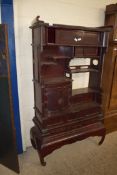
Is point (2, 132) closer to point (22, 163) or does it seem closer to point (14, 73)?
point (22, 163)

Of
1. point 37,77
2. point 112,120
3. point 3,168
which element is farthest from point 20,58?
point 112,120

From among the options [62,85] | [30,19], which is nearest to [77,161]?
[62,85]

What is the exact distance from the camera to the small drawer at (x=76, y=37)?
1.68 meters

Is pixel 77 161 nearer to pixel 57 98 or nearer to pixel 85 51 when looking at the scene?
pixel 57 98

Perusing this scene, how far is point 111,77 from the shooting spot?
2350 mm

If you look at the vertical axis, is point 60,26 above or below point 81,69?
above

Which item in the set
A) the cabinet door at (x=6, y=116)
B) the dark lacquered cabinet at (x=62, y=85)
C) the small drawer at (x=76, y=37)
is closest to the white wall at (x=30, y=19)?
the dark lacquered cabinet at (x=62, y=85)

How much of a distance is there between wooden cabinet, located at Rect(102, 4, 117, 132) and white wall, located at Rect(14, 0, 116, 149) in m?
0.20

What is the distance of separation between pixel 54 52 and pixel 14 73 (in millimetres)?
567

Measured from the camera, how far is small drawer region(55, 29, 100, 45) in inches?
66.3

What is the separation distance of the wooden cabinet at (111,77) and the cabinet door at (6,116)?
4.84 ft

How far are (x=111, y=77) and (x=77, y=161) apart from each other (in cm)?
133

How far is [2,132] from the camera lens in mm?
1903

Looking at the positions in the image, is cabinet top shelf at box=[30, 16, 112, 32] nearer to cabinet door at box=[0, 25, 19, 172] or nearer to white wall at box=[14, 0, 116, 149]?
white wall at box=[14, 0, 116, 149]
